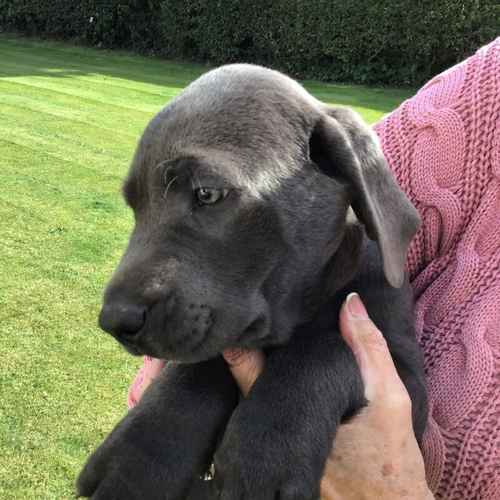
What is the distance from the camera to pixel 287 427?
5.99ft

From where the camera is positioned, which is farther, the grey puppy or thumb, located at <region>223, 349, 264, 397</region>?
thumb, located at <region>223, 349, 264, 397</region>

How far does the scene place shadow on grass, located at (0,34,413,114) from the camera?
537 inches

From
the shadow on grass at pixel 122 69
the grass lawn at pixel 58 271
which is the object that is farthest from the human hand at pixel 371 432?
the shadow on grass at pixel 122 69

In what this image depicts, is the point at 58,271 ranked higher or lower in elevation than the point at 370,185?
lower

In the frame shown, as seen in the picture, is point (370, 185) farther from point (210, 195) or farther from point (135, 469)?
point (135, 469)

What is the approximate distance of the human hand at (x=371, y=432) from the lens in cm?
205

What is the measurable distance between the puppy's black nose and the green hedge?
1445 cm

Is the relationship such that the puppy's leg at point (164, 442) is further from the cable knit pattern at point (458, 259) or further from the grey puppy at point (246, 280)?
the cable knit pattern at point (458, 259)

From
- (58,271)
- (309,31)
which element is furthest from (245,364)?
(309,31)

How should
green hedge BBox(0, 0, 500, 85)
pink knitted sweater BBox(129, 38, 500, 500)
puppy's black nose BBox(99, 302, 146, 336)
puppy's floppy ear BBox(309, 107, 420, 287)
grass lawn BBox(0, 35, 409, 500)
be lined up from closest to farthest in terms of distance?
puppy's black nose BBox(99, 302, 146, 336), puppy's floppy ear BBox(309, 107, 420, 287), pink knitted sweater BBox(129, 38, 500, 500), grass lawn BBox(0, 35, 409, 500), green hedge BBox(0, 0, 500, 85)

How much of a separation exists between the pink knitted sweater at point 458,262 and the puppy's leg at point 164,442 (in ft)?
1.07

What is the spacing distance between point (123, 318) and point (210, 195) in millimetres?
372

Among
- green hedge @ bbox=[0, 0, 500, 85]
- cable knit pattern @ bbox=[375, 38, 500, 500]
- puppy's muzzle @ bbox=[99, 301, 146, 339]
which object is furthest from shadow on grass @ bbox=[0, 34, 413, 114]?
puppy's muzzle @ bbox=[99, 301, 146, 339]

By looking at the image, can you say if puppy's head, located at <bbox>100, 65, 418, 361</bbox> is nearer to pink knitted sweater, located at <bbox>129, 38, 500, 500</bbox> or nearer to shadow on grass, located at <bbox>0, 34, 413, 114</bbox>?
pink knitted sweater, located at <bbox>129, 38, 500, 500</bbox>
